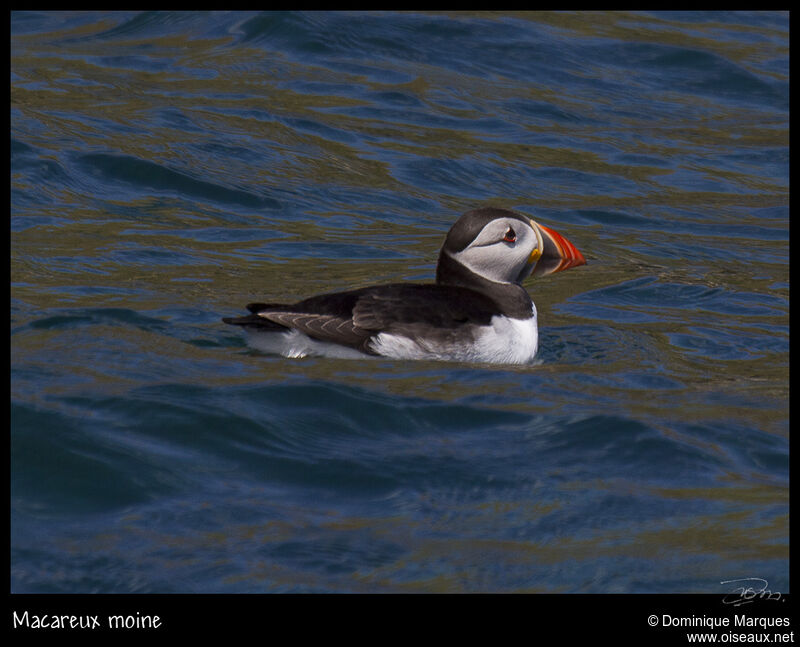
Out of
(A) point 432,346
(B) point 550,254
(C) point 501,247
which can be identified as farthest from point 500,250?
(A) point 432,346

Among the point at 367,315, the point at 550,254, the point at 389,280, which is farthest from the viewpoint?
the point at 389,280

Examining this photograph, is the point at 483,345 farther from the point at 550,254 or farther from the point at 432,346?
the point at 550,254

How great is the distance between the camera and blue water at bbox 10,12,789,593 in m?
Result: 4.61

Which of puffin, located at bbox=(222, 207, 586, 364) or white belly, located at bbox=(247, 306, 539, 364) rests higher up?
puffin, located at bbox=(222, 207, 586, 364)

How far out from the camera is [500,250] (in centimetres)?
695

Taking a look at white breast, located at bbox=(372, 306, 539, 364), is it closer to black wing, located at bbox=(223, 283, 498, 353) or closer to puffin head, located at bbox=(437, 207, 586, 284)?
black wing, located at bbox=(223, 283, 498, 353)

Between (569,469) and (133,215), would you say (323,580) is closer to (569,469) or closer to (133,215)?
(569,469)

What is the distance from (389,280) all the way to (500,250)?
59.5 inches
